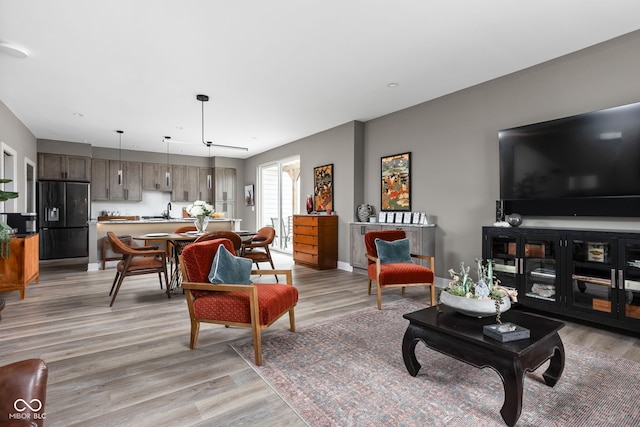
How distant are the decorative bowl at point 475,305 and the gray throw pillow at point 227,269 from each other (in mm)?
1650

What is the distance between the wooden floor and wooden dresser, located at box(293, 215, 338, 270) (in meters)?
1.57

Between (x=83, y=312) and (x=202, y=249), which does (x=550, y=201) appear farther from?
(x=83, y=312)

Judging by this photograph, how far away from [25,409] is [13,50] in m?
3.80

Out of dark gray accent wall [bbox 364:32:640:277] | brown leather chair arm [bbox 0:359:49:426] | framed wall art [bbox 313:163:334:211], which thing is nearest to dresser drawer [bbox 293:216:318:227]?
framed wall art [bbox 313:163:334:211]

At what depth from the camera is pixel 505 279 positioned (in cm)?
376

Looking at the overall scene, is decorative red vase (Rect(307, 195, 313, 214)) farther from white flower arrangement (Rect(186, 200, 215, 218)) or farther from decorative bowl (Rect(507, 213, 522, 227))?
decorative bowl (Rect(507, 213, 522, 227))

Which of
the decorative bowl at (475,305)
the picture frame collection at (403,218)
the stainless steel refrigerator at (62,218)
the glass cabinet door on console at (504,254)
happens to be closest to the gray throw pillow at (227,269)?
the decorative bowl at (475,305)

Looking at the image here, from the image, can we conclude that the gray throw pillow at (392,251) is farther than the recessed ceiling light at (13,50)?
Yes

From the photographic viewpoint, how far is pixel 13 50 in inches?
131

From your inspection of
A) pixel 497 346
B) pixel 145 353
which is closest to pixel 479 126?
pixel 497 346

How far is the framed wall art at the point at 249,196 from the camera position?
→ 32.0 feet

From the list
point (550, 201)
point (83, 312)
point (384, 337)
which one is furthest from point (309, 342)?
point (550, 201)

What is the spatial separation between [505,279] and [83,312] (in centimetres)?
467

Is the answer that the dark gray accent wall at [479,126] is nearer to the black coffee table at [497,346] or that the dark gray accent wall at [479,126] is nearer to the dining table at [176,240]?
the black coffee table at [497,346]
